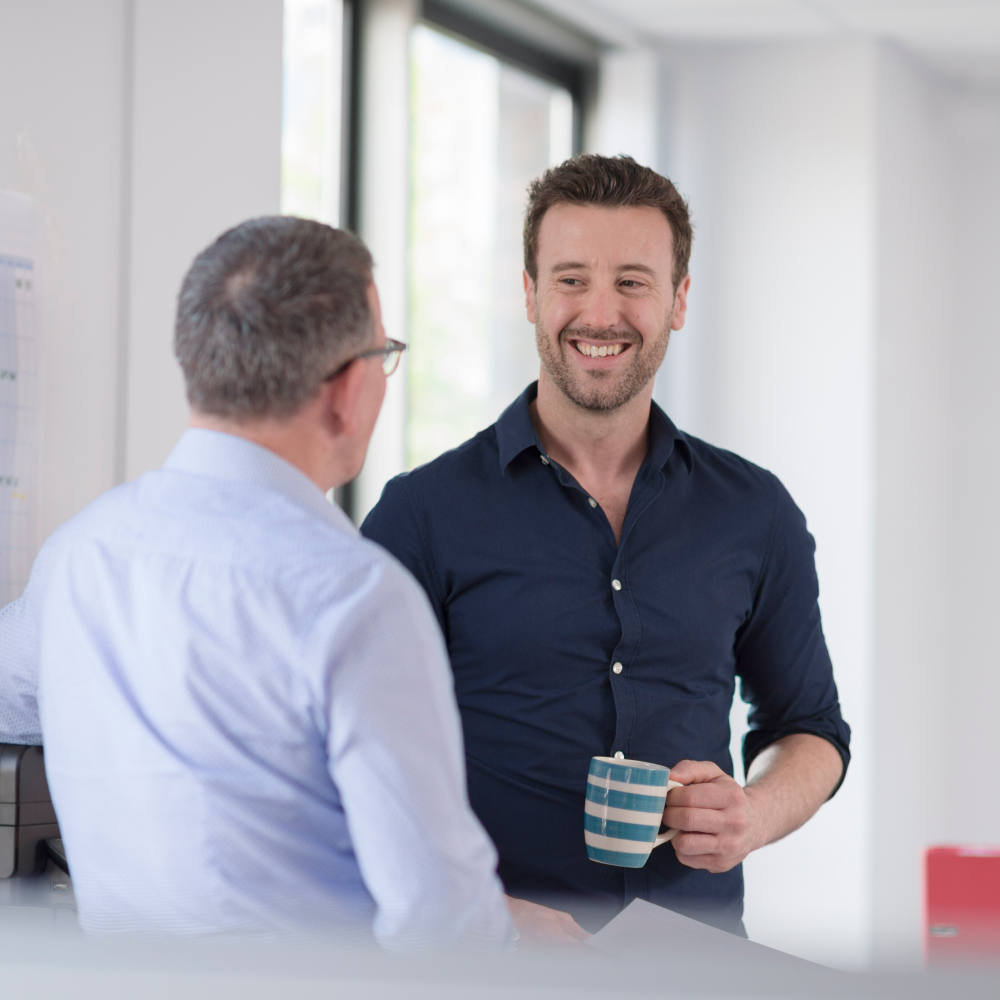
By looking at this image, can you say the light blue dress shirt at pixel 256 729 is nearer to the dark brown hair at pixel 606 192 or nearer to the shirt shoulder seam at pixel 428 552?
the shirt shoulder seam at pixel 428 552

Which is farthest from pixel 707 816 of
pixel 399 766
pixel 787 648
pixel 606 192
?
pixel 606 192

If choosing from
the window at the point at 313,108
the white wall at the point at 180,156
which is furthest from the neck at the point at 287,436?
the window at the point at 313,108

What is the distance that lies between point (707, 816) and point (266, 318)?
0.80 m

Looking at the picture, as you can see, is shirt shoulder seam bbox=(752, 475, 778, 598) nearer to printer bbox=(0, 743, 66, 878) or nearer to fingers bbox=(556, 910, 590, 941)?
fingers bbox=(556, 910, 590, 941)

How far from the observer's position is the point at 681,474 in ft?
5.55

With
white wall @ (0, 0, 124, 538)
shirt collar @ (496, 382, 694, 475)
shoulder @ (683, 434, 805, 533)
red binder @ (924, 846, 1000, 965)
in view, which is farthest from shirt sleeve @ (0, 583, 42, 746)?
red binder @ (924, 846, 1000, 965)

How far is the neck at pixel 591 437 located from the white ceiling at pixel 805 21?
1931 mm

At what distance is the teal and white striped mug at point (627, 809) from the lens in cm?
124

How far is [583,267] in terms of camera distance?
165cm

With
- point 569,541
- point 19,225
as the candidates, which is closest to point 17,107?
point 19,225

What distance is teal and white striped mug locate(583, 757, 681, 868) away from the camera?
1.24 m

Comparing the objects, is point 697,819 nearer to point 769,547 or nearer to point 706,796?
point 706,796

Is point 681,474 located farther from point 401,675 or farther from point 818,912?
point 818,912

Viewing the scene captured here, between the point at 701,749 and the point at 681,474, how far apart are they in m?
0.40
